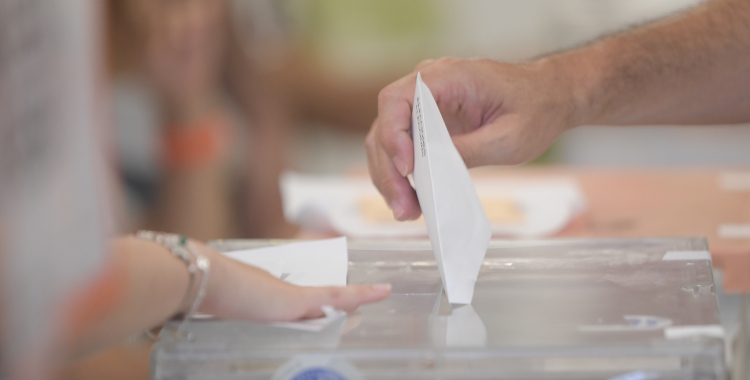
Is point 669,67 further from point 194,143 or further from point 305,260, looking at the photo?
point 194,143

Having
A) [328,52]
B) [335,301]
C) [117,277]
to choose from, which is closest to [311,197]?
[335,301]

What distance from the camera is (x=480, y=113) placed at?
2.81ft

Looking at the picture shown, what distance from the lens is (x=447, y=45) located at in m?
3.23

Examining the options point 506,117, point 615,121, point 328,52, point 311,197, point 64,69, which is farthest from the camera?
point 328,52

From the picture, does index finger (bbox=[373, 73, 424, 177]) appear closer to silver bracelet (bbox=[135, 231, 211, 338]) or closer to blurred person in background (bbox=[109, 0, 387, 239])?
silver bracelet (bbox=[135, 231, 211, 338])

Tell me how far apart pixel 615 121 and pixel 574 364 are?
21.0 inches

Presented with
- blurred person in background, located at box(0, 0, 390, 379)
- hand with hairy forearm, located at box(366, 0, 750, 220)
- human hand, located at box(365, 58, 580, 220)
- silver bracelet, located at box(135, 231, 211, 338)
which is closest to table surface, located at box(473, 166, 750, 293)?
hand with hairy forearm, located at box(366, 0, 750, 220)

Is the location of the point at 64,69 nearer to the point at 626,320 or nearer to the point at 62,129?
the point at 62,129

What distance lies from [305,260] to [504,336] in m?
0.26

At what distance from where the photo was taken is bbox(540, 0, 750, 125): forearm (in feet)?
3.07

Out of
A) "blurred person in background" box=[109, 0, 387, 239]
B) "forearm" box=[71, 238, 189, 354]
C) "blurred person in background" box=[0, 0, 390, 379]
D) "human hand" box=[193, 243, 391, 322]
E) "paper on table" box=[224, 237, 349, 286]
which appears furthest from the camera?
"blurred person in background" box=[109, 0, 387, 239]

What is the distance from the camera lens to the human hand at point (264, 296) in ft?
1.92

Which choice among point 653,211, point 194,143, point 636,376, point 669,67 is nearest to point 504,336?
point 636,376

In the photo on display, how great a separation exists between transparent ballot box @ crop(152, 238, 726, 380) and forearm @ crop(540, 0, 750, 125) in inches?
12.7
